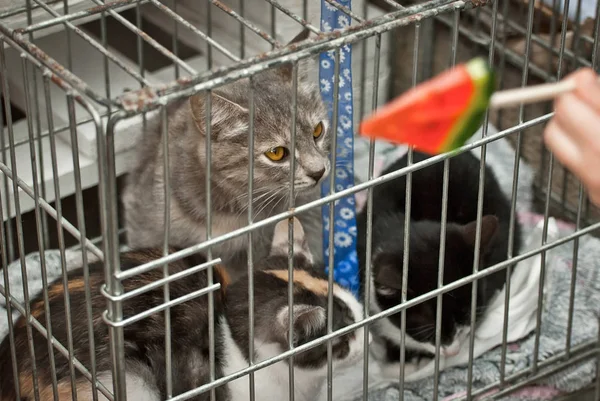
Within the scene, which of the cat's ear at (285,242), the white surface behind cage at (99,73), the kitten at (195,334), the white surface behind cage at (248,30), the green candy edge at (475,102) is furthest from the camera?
the white surface behind cage at (248,30)

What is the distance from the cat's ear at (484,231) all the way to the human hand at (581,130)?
1.00 meters

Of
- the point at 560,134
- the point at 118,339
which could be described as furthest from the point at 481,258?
the point at 560,134

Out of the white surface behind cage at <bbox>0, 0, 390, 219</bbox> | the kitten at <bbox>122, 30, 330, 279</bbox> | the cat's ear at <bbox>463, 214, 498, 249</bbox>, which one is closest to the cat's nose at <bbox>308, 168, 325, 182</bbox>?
the kitten at <bbox>122, 30, 330, 279</bbox>

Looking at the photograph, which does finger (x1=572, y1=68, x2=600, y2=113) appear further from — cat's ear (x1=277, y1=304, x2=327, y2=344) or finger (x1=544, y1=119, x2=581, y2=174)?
cat's ear (x1=277, y1=304, x2=327, y2=344)

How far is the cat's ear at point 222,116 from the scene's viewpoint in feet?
5.68

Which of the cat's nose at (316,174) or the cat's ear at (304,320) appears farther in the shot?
the cat's nose at (316,174)

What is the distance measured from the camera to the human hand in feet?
2.86

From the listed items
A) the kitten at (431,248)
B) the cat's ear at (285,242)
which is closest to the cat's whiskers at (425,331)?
the kitten at (431,248)

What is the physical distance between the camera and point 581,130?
88cm

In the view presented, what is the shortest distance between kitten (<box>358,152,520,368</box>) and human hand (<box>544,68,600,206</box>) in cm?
100

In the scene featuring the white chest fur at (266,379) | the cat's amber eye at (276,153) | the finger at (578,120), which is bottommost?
the white chest fur at (266,379)

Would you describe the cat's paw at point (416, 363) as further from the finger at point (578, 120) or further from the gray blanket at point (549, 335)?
the finger at point (578, 120)

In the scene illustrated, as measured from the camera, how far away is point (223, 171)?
189cm

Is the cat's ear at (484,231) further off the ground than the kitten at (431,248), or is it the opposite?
the cat's ear at (484,231)
